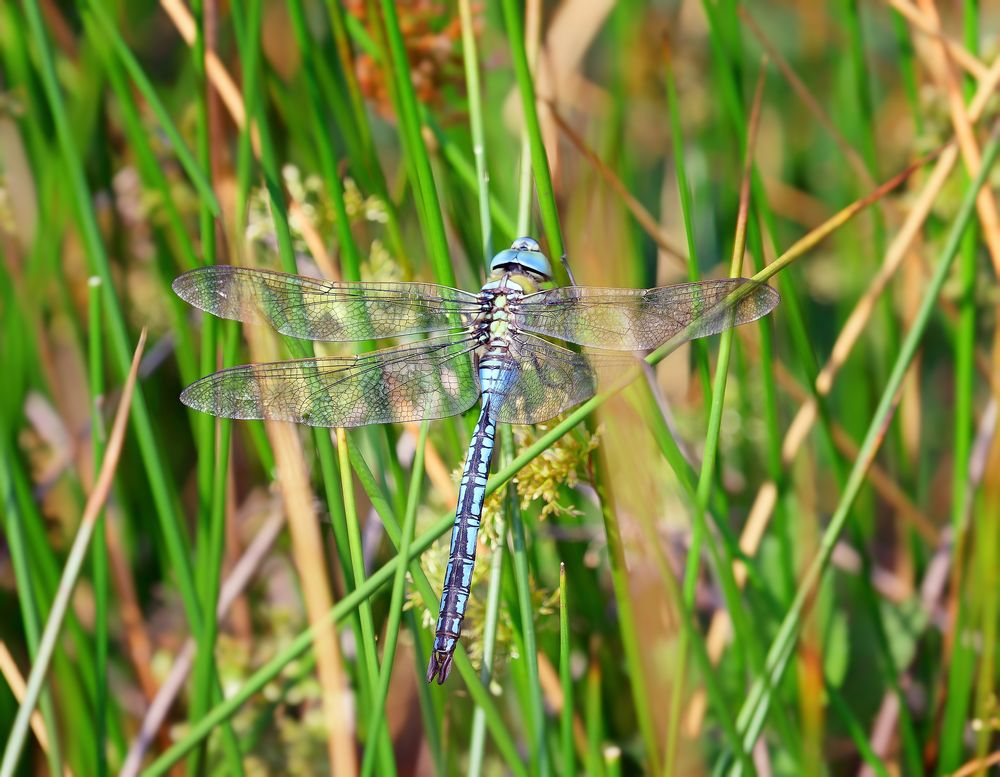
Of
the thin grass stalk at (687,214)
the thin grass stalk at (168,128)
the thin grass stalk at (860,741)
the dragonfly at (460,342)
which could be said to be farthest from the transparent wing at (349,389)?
the thin grass stalk at (860,741)

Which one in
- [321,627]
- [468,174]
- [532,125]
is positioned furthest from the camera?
[468,174]

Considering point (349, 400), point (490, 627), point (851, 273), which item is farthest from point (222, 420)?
point (851, 273)

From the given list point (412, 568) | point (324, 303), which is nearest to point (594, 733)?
point (412, 568)

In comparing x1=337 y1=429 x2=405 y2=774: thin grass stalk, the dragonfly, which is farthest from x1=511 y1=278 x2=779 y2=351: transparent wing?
x1=337 y1=429 x2=405 y2=774: thin grass stalk

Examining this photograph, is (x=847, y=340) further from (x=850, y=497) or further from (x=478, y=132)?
(x=478, y=132)

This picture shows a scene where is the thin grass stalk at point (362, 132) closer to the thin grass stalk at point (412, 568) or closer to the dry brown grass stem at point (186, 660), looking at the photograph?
the thin grass stalk at point (412, 568)

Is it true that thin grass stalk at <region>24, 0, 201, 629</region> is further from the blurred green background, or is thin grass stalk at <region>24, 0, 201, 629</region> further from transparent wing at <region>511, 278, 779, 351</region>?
transparent wing at <region>511, 278, 779, 351</region>

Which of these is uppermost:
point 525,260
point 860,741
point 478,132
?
point 478,132

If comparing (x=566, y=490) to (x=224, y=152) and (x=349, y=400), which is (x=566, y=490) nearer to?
(x=349, y=400)
